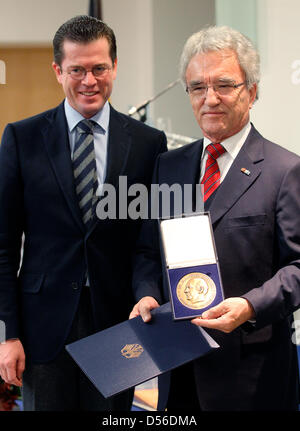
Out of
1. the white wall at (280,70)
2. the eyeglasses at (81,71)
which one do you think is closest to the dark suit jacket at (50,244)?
the eyeglasses at (81,71)

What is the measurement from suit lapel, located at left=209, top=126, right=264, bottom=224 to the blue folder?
0.92 feet

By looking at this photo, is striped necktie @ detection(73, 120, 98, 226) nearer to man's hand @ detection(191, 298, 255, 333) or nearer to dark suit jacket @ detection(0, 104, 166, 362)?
dark suit jacket @ detection(0, 104, 166, 362)

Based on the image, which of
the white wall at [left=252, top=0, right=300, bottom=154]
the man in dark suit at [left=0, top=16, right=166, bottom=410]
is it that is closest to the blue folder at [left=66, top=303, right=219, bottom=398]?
the man in dark suit at [left=0, top=16, right=166, bottom=410]

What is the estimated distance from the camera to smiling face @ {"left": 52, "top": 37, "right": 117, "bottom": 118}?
1691 mm

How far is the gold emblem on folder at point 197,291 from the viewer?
135 centimetres

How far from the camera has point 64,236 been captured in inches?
66.8

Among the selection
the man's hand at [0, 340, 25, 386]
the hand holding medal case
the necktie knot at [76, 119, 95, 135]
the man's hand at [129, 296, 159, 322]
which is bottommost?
the man's hand at [0, 340, 25, 386]

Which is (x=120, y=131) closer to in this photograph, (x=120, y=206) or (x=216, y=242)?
(x=120, y=206)

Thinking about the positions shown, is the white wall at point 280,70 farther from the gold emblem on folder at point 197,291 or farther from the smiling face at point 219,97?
the gold emblem on folder at point 197,291

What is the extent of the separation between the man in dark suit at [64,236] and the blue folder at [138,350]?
231mm

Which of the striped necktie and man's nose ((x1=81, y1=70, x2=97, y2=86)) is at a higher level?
man's nose ((x1=81, y1=70, x2=97, y2=86))

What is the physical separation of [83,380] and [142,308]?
0.39 m

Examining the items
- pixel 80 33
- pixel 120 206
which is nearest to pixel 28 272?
pixel 120 206

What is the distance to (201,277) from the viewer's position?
135 centimetres
